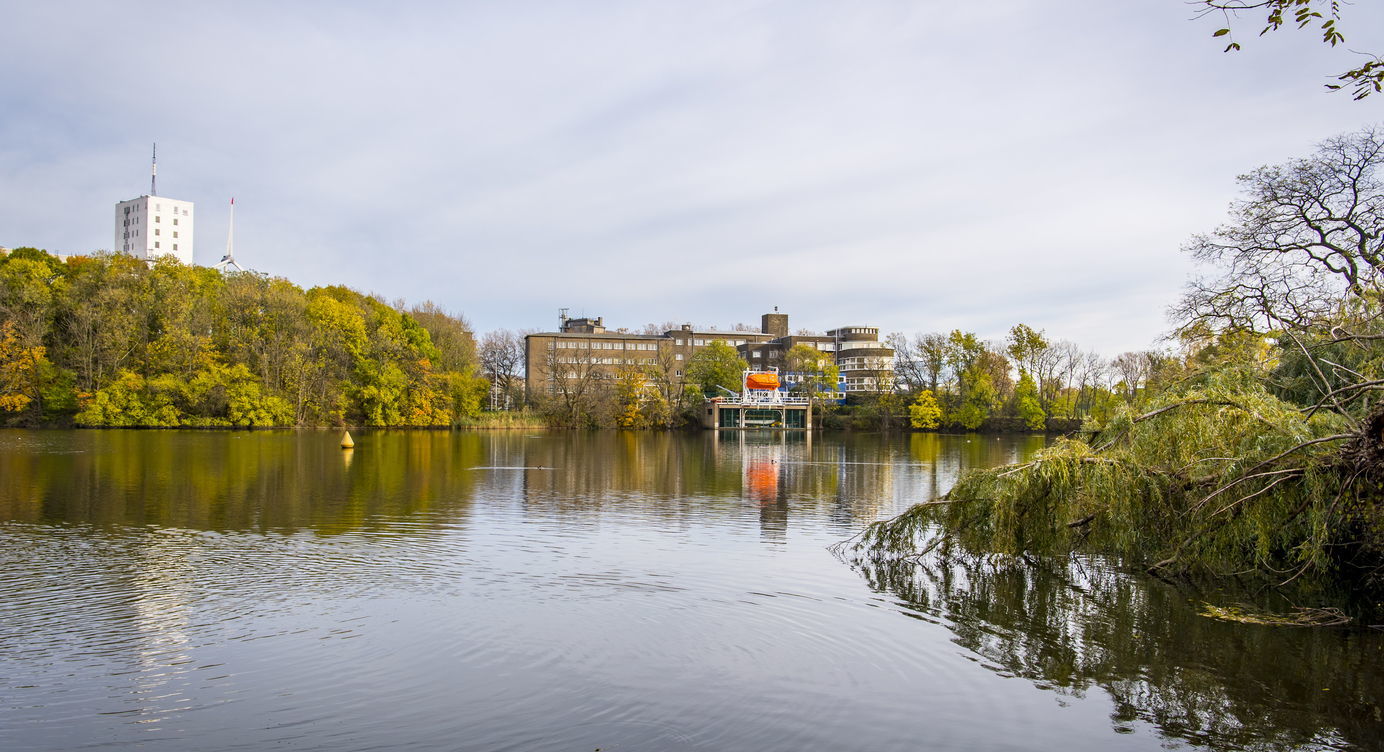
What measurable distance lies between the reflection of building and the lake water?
246ft

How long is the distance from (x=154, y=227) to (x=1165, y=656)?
15149cm

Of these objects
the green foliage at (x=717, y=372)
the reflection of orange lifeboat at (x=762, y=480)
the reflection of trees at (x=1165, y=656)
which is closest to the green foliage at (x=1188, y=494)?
the reflection of trees at (x=1165, y=656)

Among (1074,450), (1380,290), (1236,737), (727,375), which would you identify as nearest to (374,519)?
(1074,450)

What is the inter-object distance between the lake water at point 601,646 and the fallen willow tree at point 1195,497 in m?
0.87

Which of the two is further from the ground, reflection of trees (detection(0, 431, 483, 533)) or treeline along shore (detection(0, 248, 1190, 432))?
treeline along shore (detection(0, 248, 1190, 432))

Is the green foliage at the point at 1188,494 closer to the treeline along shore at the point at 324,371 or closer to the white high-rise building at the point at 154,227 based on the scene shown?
the treeline along shore at the point at 324,371

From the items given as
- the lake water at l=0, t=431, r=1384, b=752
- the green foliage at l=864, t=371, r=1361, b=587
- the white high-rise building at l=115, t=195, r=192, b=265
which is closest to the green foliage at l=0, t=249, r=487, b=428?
the lake water at l=0, t=431, r=1384, b=752

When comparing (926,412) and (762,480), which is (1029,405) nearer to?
(926,412)

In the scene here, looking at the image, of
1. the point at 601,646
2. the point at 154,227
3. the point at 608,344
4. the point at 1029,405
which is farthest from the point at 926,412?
the point at 154,227

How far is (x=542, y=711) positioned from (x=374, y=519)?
1273 cm

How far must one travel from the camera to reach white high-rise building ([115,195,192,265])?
129 m

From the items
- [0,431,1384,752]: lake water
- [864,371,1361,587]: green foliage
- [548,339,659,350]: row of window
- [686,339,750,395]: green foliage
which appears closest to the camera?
[0,431,1384,752]: lake water

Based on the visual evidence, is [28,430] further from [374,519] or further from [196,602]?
[196,602]

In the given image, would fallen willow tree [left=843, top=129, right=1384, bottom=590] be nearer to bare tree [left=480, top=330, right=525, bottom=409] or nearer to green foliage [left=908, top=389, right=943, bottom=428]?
green foliage [left=908, top=389, right=943, bottom=428]
